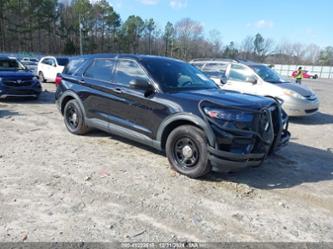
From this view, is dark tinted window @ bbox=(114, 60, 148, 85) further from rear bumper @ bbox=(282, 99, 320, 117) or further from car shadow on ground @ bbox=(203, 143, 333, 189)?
rear bumper @ bbox=(282, 99, 320, 117)

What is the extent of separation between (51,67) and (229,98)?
1486 cm

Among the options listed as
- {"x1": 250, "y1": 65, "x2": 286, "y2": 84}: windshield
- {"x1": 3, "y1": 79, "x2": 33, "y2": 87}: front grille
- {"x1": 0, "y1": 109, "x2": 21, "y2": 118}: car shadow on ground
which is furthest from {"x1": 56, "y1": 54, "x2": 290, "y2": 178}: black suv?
{"x1": 250, "y1": 65, "x2": 286, "y2": 84}: windshield

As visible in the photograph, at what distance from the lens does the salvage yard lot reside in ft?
11.2

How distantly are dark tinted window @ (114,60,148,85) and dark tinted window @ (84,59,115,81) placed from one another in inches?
8.8

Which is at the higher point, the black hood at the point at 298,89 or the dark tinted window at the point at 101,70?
the dark tinted window at the point at 101,70

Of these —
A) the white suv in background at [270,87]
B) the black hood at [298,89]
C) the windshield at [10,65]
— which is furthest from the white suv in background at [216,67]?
the windshield at [10,65]

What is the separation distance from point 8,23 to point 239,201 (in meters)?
75.8

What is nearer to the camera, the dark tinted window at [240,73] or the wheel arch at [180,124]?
the wheel arch at [180,124]

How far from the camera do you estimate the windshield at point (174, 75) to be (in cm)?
544

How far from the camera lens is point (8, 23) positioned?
67.9 metres

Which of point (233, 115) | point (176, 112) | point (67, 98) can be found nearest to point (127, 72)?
point (176, 112)

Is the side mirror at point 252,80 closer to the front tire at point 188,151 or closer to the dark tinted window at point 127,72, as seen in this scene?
the dark tinted window at point 127,72

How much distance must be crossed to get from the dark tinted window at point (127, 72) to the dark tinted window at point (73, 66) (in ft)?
4.47

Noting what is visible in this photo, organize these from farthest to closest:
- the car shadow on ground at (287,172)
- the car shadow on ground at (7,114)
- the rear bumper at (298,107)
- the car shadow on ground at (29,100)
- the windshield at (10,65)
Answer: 1. the windshield at (10,65)
2. the car shadow on ground at (29,100)
3. the rear bumper at (298,107)
4. the car shadow on ground at (7,114)
5. the car shadow on ground at (287,172)
